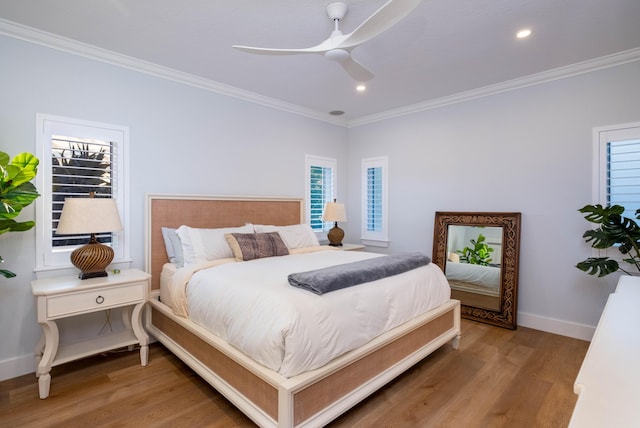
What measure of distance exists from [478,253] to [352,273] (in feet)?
7.80

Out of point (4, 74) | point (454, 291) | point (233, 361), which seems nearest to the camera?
point (233, 361)

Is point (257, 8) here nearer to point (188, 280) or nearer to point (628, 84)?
point (188, 280)

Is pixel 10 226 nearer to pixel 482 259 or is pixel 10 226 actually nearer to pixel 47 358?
pixel 47 358

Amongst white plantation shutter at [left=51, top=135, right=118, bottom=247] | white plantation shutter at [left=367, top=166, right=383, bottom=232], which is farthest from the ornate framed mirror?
Answer: white plantation shutter at [left=51, top=135, right=118, bottom=247]

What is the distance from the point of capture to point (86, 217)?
252 centimetres

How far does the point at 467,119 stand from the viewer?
13.3ft

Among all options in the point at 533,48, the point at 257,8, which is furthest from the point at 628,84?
the point at 257,8

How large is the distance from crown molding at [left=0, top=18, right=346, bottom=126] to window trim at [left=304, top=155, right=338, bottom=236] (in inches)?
30.7

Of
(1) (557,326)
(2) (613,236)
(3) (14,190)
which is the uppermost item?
(3) (14,190)

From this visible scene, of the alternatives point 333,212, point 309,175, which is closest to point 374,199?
point 333,212

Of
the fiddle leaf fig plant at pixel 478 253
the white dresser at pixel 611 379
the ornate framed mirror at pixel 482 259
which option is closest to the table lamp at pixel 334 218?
the ornate framed mirror at pixel 482 259

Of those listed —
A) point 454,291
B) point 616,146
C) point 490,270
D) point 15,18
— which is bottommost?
point 454,291

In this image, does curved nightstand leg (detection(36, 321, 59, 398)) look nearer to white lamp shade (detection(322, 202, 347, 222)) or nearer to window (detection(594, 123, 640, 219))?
white lamp shade (detection(322, 202, 347, 222))

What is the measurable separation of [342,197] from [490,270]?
2435 millimetres
